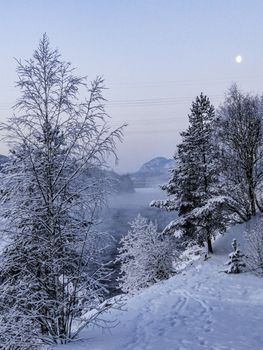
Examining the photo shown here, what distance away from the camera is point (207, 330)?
343 inches

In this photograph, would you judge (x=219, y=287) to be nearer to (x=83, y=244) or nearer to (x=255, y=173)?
(x=83, y=244)

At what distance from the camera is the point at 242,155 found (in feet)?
75.4

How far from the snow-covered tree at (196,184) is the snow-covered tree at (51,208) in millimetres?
12030

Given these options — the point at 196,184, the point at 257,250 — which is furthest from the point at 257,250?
the point at 196,184

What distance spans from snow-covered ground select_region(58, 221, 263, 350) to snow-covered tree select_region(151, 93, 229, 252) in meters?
4.59

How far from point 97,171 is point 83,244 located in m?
1.88

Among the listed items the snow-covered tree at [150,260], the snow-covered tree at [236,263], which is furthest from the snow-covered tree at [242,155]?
the snow-covered tree at [236,263]

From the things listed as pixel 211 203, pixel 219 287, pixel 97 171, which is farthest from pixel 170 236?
pixel 97 171

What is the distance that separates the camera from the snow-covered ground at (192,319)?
7.84 meters

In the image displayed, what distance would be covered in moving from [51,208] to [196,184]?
44.6 feet

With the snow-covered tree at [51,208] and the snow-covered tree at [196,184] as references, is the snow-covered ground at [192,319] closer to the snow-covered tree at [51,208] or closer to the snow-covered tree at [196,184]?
the snow-covered tree at [51,208]

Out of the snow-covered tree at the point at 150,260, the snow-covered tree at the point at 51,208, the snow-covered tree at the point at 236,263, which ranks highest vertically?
the snow-covered tree at the point at 51,208

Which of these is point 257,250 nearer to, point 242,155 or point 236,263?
point 236,263

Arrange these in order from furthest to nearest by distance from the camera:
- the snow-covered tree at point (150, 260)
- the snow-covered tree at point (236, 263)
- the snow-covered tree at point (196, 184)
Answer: the snow-covered tree at point (150, 260) → the snow-covered tree at point (196, 184) → the snow-covered tree at point (236, 263)
